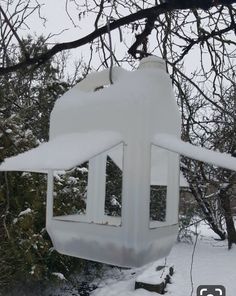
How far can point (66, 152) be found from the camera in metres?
0.65

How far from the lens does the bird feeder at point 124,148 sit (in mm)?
647

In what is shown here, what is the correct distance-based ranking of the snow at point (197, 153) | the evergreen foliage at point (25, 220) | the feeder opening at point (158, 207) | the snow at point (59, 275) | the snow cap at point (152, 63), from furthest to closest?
the snow at point (59, 275)
the evergreen foliage at point (25, 220)
the feeder opening at point (158, 207)
the snow cap at point (152, 63)
the snow at point (197, 153)

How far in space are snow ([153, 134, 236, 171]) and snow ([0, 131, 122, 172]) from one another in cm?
8

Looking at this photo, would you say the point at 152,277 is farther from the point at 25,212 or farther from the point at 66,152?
the point at 66,152

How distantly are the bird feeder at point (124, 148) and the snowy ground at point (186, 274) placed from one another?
2667mm

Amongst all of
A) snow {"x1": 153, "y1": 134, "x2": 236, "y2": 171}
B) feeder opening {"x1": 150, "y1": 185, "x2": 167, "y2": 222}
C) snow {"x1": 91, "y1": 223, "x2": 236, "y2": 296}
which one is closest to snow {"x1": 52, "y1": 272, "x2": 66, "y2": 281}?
snow {"x1": 91, "y1": 223, "x2": 236, "y2": 296}

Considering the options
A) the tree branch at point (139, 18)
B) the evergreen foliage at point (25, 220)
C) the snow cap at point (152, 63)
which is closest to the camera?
the snow cap at point (152, 63)

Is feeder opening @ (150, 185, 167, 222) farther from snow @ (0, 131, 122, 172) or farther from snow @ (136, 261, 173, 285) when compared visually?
snow @ (136, 261, 173, 285)

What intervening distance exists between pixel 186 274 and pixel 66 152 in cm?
407

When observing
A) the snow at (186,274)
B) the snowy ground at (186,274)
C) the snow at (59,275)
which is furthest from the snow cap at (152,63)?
the snow at (186,274)

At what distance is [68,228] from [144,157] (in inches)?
7.6

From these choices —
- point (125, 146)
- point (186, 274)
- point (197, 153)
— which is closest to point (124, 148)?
point (125, 146)

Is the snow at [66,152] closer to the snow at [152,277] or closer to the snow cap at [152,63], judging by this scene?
the snow cap at [152,63]

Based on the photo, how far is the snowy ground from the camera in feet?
12.7
